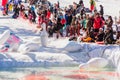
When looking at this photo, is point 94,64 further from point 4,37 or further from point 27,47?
point 4,37

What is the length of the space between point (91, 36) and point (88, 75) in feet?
11.9

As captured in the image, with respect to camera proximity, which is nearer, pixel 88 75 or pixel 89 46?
pixel 88 75

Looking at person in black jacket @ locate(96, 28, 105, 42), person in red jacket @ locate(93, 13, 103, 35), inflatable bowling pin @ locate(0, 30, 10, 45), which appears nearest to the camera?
inflatable bowling pin @ locate(0, 30, 10, 45)

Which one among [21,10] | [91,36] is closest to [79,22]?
[91,36]

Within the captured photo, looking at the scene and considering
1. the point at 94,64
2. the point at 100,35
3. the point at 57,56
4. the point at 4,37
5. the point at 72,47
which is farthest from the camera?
the point at 100,35

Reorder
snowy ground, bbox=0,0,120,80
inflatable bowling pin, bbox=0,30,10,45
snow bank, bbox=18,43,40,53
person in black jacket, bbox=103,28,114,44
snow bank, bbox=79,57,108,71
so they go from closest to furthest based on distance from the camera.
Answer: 1. snow bank, bbox=79,57,108,71
2. snowy ground, bbox=0,0,120,80
3. snow bank, bbox=18,43,40,53
4. inflatable bowling pin, bbox=0,30,10,45
5. person in black jacket, bbox=103,28,114,44

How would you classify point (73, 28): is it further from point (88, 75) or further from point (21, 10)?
point (21, 10)

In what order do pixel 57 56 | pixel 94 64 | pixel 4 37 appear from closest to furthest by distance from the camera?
pixel 94 64
pixel 57 56
pixel 4 37

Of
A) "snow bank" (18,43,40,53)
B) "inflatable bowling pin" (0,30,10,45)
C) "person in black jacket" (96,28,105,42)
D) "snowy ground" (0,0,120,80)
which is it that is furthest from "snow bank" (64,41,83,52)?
"inflatable bowling pin" (0,30,10,45)

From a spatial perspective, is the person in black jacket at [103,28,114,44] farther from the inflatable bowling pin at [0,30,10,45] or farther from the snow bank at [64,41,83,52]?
the inflatable bowling pin at [0,30,10,45]

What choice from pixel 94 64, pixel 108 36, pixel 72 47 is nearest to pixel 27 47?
pixel 72 47

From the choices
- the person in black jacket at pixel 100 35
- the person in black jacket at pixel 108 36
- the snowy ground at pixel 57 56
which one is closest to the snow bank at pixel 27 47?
the snowy ground at pixel 57 56

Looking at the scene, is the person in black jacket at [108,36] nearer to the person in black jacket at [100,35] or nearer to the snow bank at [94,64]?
the person in black jacket at [100,35]

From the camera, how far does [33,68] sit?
1461cm
